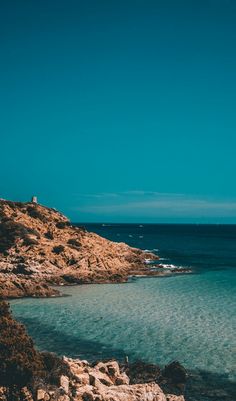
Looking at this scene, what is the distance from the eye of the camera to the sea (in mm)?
22484

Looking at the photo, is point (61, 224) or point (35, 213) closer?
point (61, 224)

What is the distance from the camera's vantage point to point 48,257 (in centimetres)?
5412

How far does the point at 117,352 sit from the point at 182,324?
7.73 m

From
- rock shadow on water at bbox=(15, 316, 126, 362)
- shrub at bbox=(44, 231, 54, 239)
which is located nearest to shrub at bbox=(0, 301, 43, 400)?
rock shadow on water at bbox=(15, 316, 126, 362)

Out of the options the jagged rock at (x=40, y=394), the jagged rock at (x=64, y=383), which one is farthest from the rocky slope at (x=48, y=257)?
the jagged rock at (x=40, y=394)

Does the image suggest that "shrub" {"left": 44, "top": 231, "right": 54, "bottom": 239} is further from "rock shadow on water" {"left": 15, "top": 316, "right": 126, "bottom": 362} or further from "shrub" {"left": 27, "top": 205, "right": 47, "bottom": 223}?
"rock shadow on water" {"left": 15, "top": 316, "right": 126, "bottom": 362}

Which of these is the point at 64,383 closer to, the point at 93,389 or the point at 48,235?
the point at 93,389

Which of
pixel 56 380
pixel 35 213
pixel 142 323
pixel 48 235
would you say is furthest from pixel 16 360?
pixel 35 213

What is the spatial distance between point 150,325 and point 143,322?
1.00m

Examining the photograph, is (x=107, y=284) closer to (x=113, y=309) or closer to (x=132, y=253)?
(x=113, y=309)

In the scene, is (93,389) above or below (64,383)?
below

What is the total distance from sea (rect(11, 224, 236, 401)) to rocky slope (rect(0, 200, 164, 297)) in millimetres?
3581

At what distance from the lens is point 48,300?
39.4 metres

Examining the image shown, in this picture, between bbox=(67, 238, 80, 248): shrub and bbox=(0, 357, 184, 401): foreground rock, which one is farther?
bbox=(67, 238, 80, 248): shrub
